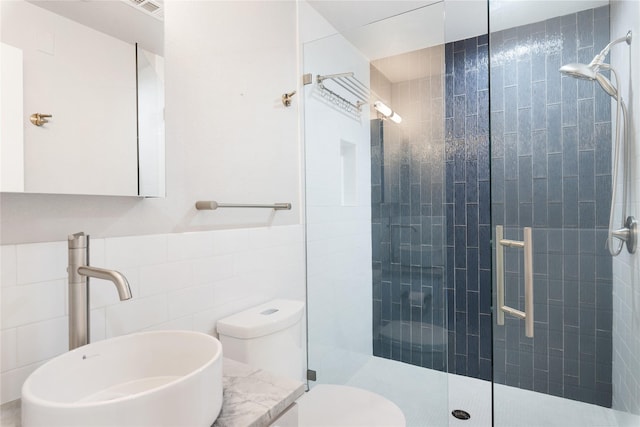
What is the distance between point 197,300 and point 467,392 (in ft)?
6.58

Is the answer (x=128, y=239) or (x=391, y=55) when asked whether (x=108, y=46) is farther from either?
(x=391, y=55)

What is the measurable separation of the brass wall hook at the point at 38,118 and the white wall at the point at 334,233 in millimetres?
1369

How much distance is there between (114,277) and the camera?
848mm

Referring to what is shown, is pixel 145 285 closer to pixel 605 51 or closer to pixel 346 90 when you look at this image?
pixel 346 90

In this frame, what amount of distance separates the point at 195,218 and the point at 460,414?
1934mm

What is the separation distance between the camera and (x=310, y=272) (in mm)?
2135

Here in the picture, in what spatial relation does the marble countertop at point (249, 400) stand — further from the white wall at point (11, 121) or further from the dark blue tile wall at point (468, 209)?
the dark blue tile wall at point (468, 209)

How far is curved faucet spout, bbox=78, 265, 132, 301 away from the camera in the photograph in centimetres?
83

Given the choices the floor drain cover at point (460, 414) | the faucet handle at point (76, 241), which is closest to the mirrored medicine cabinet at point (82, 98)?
the faucet handle at point (76, 241)

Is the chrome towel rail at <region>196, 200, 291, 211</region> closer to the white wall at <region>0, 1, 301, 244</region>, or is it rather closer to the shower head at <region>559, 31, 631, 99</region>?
the white wall at <region>0, 1, 301, 244</region>

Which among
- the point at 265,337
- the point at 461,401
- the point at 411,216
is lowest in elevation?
the point at 461,401

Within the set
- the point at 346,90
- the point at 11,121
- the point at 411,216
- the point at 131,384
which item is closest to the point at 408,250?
the point at 411,216

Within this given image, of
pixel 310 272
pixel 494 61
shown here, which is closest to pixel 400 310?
pixel 310 272

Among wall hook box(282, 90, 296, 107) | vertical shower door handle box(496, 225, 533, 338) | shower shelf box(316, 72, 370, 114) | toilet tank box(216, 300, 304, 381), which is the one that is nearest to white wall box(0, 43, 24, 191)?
toilet tank box(216, 300, 304, 381)
